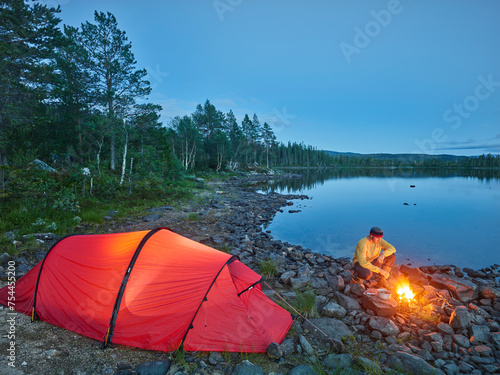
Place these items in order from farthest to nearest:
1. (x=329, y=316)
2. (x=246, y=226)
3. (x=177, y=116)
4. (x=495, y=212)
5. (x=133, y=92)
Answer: (x=177, y=116), (x=133, y=92), (x=495, y=212), (x=246, y=226), (x=329, y=316)

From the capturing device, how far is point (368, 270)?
611cm

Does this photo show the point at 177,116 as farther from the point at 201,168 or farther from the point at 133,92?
the point at 133,92

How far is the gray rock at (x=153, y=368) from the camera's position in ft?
11.0

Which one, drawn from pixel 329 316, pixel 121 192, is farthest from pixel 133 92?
pixel 329 316

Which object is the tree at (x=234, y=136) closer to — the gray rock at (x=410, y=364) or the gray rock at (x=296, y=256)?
the gray rock at (x=296, y=256)

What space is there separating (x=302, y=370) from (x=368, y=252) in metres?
3.90

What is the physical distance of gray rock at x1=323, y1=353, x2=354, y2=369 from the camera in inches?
141

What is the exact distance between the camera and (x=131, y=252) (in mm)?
4305

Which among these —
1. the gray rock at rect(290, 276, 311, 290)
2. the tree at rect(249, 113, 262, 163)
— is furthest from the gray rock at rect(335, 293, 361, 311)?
the tree at rect(249, 113, 262, 163)

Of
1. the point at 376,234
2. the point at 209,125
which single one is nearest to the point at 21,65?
the point at 376,234

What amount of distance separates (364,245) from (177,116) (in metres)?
50.8

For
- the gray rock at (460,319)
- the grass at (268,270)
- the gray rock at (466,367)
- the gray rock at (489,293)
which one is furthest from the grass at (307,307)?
the gray rock at (489,293)

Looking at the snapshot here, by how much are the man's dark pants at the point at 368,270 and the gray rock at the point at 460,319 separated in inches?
66.0

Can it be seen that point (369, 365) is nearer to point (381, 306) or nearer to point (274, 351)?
point (274, 351)
